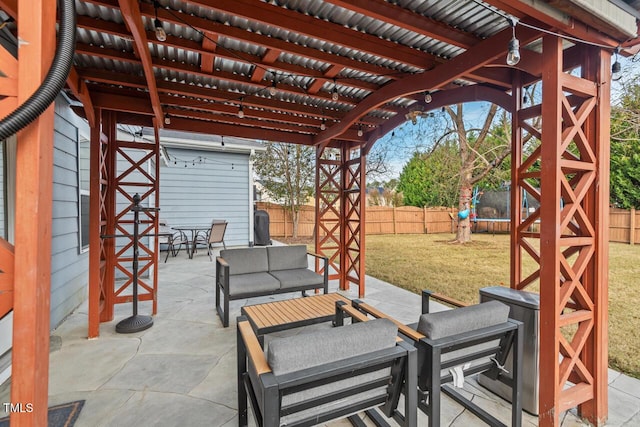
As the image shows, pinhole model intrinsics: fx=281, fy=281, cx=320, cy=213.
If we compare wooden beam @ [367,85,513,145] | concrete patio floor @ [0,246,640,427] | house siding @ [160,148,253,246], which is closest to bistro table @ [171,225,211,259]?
house siding @ [160,148,253,246]

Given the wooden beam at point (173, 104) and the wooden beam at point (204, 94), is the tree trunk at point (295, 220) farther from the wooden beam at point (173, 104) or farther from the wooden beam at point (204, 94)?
the wooden beam at point (204, 94)

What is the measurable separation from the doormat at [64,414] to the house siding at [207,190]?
23.7 feet

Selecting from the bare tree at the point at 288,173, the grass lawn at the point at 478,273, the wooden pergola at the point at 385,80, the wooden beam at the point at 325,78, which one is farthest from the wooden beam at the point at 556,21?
the bare tree at the point at 288,173

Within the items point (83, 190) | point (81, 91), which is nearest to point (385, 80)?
point (81, 91)

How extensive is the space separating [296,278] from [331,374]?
2.75 meters

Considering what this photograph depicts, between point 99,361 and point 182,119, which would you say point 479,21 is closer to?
point 182,119

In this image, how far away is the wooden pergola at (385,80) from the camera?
897mm

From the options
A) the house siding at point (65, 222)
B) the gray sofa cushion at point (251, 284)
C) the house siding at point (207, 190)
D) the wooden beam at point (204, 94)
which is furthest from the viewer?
the house siding at point (207, 190)

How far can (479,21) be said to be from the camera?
2160 mm

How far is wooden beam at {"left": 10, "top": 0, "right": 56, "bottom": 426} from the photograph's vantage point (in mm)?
868

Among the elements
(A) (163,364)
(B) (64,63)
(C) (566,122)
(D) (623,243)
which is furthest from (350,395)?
(D) (623,243)

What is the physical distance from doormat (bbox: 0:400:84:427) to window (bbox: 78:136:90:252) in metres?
2.89

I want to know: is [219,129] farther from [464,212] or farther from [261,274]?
[464,212]

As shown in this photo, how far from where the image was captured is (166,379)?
2451 millimetres
